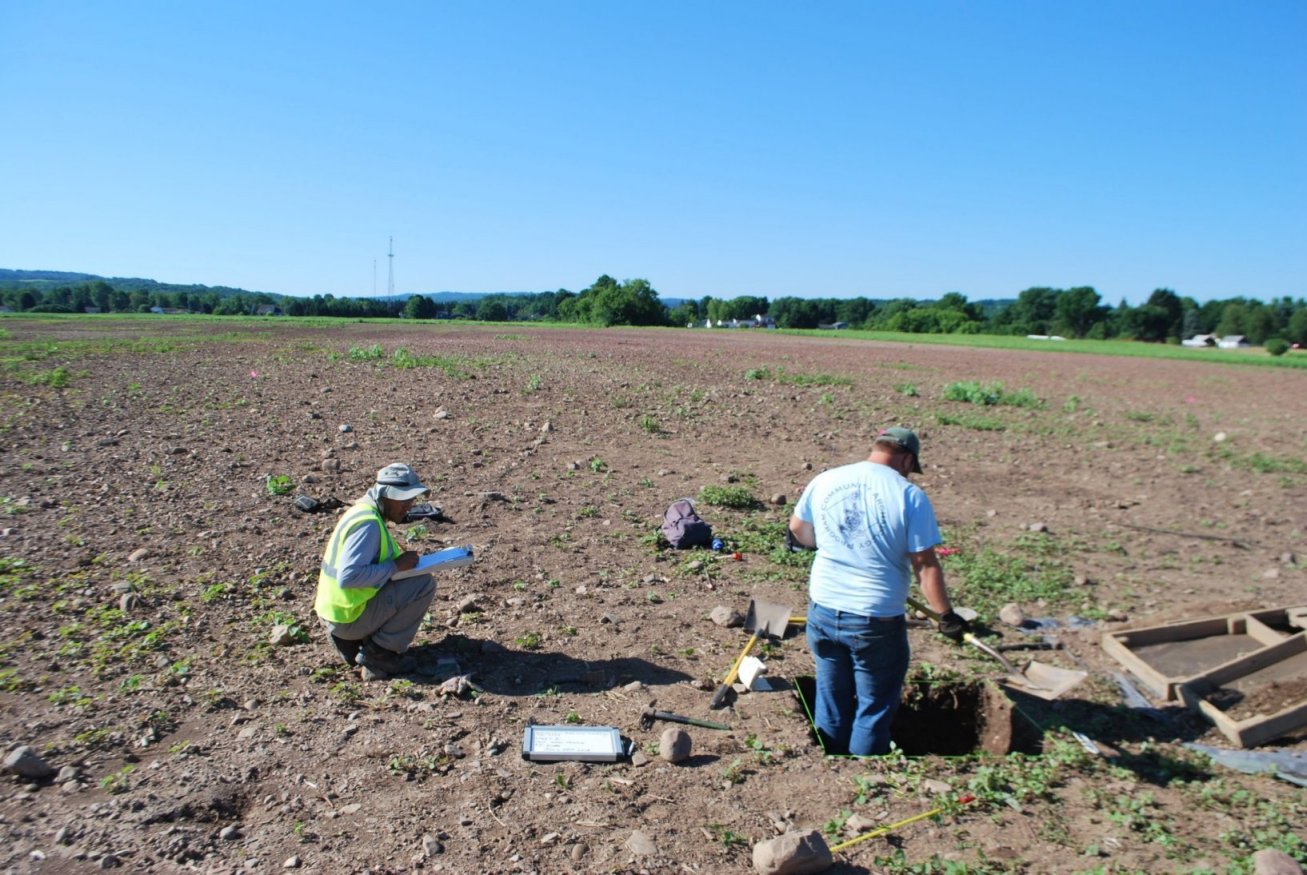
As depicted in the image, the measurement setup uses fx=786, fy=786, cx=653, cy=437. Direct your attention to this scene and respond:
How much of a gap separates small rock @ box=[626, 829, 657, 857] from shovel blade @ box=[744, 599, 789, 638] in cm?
224

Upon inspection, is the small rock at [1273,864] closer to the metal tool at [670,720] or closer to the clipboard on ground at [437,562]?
Result: the metal tool at [670,720]

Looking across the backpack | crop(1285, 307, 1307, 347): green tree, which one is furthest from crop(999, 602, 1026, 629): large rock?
crop(1285, 307, 1307, 347): green tree

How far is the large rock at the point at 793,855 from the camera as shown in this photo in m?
3.10

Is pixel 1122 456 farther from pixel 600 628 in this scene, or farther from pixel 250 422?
pixel 250 422

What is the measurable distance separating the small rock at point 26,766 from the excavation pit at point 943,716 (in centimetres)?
386

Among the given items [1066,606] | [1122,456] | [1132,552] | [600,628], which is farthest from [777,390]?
[600,628]

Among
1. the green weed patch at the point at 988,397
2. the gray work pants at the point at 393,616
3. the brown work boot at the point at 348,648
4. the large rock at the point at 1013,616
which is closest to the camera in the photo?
the gray work pants at the point at 393,616

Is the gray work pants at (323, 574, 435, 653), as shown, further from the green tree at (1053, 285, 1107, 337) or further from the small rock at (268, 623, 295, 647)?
the green tree at (1053, 285, 1107, 337)

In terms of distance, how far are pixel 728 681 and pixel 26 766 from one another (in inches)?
138

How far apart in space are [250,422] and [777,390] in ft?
35.0

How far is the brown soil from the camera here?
11.2 feet

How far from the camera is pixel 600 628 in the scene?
5.51 m

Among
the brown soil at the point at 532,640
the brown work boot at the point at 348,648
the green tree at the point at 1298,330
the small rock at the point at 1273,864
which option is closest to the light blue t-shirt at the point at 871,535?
the brown soil at the point at 532,640

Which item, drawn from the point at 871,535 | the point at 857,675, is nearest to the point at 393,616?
the point at 857,675
